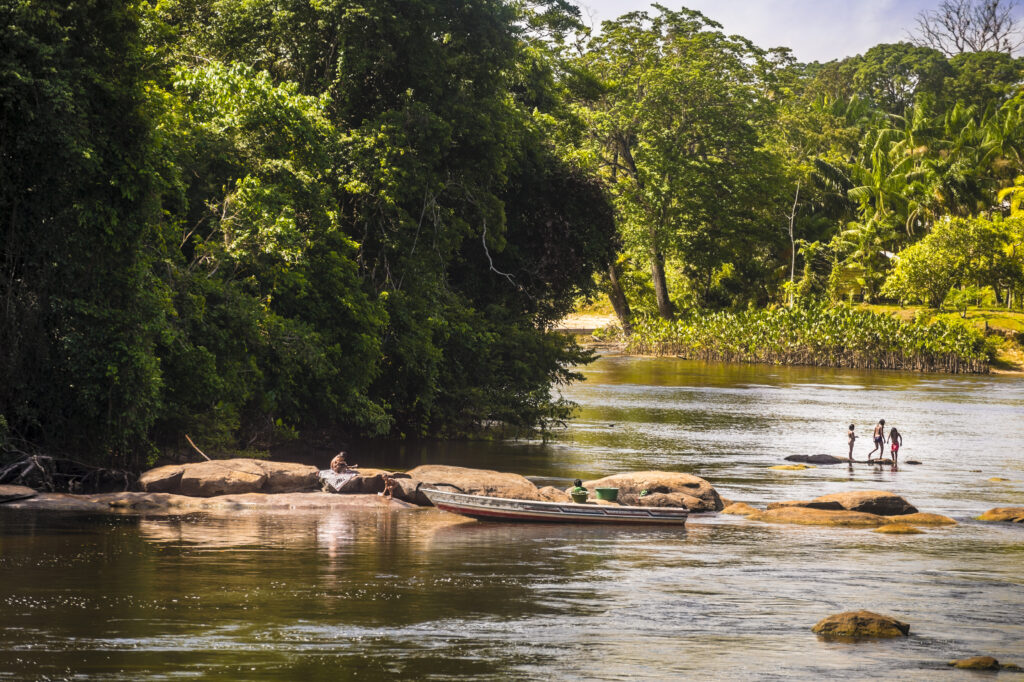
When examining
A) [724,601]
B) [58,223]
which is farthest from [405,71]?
[724,601]

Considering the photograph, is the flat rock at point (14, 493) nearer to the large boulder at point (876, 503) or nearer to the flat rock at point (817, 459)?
the large boulder at point (876, 503)

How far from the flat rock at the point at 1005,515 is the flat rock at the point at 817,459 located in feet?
28.3

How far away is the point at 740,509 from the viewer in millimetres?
24734

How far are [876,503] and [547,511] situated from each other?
7.09m

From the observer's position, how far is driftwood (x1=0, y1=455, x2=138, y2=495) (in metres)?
22.5

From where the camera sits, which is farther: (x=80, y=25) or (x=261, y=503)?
(x=261, y=503)

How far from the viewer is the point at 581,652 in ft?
45.7

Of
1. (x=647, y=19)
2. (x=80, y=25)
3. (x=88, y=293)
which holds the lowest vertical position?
(x=88, y=293)

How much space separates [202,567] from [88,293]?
729cm

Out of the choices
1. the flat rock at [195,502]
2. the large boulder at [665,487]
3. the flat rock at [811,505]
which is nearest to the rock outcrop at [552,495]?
the large boulder at [665,487]

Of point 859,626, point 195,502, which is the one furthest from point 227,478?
point 859,626

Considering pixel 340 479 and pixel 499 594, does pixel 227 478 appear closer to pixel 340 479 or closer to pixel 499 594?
pixel 340 479

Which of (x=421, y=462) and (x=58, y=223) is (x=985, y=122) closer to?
(x=421, y=462)

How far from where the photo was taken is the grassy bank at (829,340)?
221 feet
